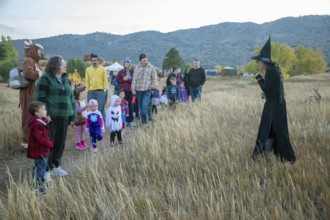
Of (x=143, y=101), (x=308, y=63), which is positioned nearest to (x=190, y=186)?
(x=143, y=101)

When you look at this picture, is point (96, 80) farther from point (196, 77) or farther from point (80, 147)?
point (196, 77)

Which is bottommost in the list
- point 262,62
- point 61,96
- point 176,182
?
point 176,182

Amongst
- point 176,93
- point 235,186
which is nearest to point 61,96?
point 235,186

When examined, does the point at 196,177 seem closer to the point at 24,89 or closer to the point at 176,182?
the point at 176,182

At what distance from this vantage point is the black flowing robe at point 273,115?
161 inches

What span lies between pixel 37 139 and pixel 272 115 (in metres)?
3.34

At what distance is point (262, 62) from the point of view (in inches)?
168

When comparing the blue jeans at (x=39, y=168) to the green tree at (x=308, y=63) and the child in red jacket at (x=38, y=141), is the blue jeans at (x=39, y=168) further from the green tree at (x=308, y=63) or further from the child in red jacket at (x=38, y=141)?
the green tree at (x=308, y=63)

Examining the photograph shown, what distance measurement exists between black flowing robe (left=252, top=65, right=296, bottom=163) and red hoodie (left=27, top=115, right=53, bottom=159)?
2926mm

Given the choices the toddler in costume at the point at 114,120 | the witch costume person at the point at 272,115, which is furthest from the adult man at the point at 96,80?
the witch costume person at the point at 272,115

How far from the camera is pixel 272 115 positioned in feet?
13.7

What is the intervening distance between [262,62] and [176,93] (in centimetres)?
715

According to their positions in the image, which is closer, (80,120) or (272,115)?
(272,115)

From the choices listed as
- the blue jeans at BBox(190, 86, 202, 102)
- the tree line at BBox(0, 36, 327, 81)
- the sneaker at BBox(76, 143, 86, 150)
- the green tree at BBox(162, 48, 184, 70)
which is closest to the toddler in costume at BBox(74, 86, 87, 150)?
the sneaker at BBox(76, 143, 86, 150)
